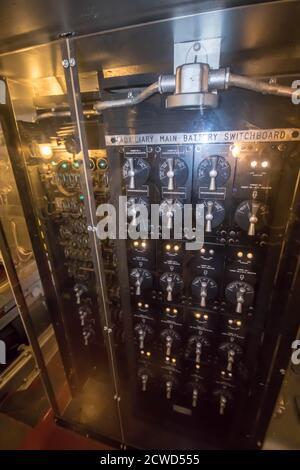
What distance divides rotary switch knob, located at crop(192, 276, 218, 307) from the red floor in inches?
55.3

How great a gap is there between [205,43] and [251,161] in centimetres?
44

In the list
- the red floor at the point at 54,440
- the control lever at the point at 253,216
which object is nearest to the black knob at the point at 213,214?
the control lever at the point at 253,216

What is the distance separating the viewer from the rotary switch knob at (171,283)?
1.16m

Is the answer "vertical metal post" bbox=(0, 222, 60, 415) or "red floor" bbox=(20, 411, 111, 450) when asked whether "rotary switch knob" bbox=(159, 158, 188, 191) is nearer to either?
"vertical metal post" bbox=(0, 222, 60, 415)

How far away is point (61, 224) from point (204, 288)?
39.9 inches

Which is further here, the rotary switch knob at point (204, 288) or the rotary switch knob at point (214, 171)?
the rotary switch knob at point (204, 288)

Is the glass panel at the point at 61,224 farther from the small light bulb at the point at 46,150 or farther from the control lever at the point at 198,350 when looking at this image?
the control lever at the point at 198,350

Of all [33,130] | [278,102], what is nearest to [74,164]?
[33,130]

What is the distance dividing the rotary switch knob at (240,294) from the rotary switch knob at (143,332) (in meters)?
0.52

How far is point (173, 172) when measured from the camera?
3.11 feet

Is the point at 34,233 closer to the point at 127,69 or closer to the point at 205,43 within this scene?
the point at 127,69

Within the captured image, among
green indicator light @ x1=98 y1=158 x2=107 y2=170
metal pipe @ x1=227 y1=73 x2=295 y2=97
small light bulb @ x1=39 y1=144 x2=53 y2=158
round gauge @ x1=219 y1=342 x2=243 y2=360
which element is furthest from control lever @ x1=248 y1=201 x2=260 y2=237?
small light bulb @ x1=39 y1=144 x2=53 y2=158

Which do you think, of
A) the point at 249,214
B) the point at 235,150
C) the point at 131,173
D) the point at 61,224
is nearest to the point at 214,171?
the point at 235,150

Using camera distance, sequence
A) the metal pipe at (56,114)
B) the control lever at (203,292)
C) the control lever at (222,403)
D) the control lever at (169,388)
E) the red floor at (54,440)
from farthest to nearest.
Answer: the red floor at (54,440) → the control lever at (169,388) → the control lever at (222,403) → the metal pipe at (56,114) → the control lever at (203,292)
